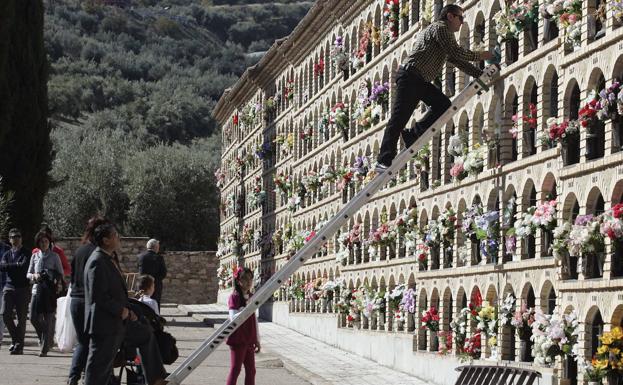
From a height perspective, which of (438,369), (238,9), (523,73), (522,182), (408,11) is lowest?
(438,369)

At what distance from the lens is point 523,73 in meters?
13.4

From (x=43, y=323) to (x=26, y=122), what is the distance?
13.0 metres

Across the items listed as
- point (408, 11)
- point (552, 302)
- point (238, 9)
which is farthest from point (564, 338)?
point (238, 9)

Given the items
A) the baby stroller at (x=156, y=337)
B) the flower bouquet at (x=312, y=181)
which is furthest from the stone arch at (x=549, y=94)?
the flower bouquet at (x=312, y=181)

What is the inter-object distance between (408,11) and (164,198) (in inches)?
1614

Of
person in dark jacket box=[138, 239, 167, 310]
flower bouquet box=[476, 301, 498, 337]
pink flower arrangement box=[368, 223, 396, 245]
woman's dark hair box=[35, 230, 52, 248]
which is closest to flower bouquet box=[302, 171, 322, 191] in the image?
person in dark jacket box=[138, 239, 167, 310]

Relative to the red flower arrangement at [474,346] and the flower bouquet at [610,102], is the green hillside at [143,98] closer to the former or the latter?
the red flower arrangement at [474,346]

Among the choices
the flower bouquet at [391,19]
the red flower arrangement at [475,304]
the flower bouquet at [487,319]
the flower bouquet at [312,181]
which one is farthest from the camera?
the flower bouquet at [312,181]

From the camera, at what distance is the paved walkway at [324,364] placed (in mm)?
17062

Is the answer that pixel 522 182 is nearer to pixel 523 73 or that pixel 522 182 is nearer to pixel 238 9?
pixel 523 73

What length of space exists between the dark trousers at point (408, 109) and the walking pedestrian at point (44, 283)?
7973 mm

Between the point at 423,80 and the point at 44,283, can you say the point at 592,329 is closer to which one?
the point at 423,80

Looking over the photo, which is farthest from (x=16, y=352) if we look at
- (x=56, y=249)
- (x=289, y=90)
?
(x=289, y=90)

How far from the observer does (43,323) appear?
64.2 ft
